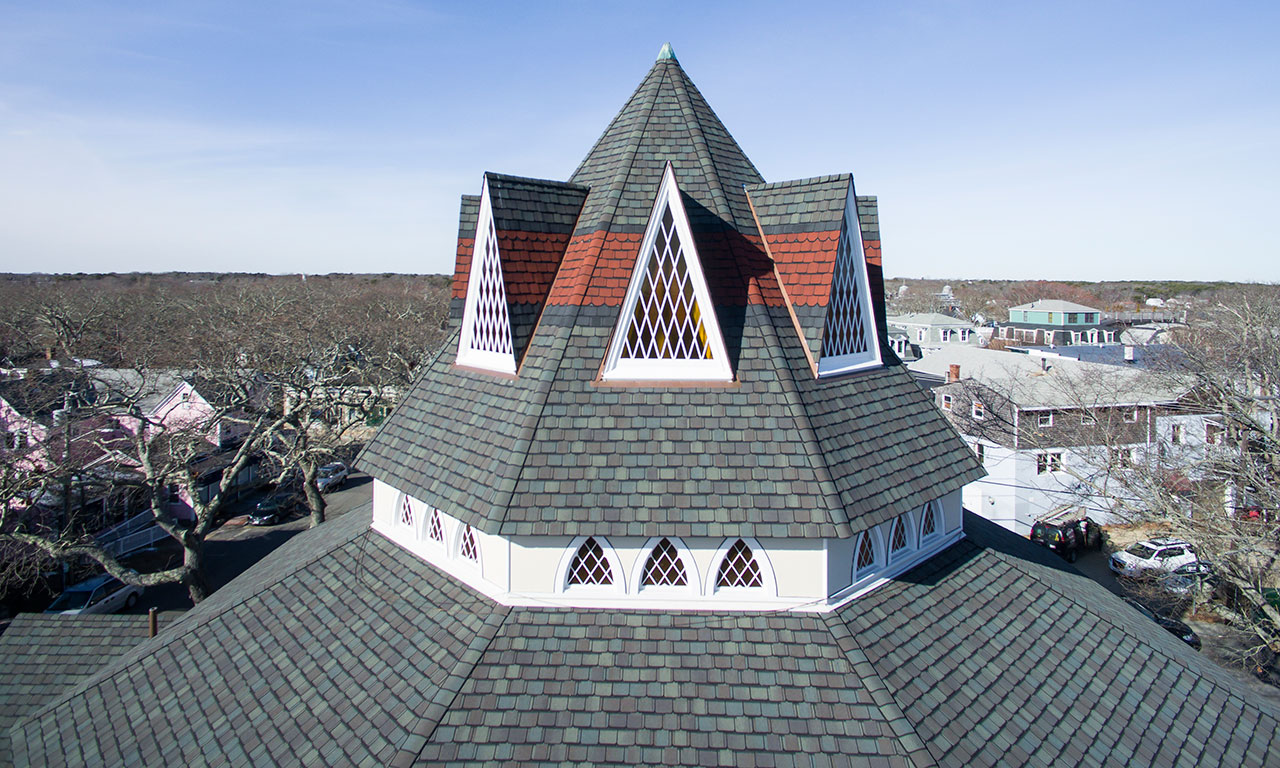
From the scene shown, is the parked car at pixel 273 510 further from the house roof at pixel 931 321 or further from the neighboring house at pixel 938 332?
the house roof at pixel 931 321

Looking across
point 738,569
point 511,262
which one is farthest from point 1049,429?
point 511,262

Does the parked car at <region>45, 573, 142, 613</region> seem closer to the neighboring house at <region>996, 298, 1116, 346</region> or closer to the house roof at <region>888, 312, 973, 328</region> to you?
the house roof at <region>888, 312, 973, 328</region>

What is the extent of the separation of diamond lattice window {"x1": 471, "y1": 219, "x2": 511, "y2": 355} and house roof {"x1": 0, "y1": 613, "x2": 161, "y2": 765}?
9558 mm

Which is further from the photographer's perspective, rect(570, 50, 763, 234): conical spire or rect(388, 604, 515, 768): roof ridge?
rect(570, 50, 763, 234): conical spire

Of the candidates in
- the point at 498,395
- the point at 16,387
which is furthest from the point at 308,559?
the point at 16,387

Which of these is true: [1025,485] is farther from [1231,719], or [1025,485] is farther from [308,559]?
[308,559]

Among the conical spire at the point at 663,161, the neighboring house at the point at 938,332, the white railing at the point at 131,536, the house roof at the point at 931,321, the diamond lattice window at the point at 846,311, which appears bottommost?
the white railing at the point at 131,536

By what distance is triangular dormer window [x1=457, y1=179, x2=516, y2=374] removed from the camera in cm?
Answer: 959

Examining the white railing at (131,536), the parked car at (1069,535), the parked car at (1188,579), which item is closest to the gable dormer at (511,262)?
the parked car at (1188,579)

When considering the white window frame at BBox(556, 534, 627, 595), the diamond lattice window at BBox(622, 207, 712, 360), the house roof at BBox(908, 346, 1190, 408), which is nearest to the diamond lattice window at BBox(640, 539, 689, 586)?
the white window frame at BBox(556, 534, 627, 595)

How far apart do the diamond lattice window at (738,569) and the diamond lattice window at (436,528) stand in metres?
4.43

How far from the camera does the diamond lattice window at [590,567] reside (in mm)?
8188

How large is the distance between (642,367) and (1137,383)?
110 feet

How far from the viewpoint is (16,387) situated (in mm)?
27781
